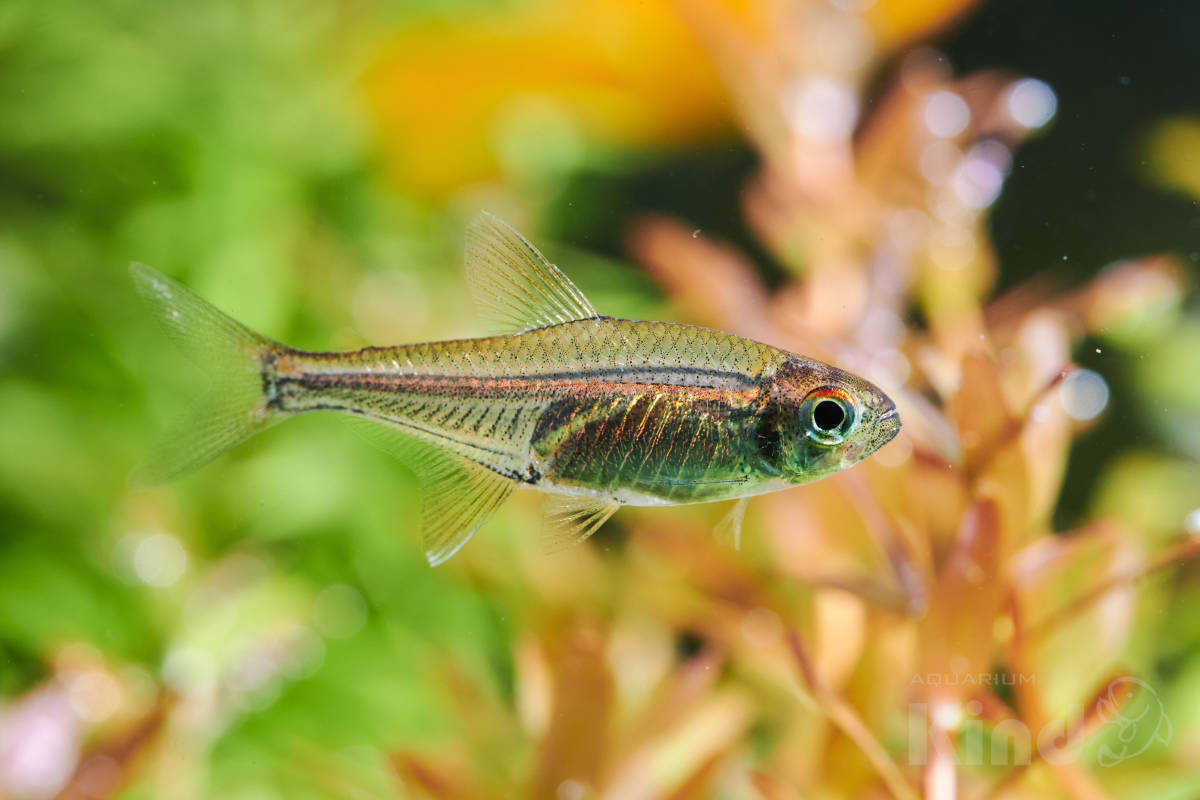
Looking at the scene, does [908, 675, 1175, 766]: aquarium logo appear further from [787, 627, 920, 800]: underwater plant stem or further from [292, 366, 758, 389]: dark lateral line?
[292, 366, 758, 389]: dark lateral line

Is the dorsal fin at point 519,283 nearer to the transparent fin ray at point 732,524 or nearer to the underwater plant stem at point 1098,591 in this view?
the transparent fin ray at point 732,524

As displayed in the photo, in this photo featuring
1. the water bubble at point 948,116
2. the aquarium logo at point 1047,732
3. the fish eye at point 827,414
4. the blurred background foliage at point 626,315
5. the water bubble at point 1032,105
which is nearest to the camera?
the fish eye at point 827,414

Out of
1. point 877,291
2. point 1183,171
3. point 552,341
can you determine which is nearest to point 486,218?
point 552,341

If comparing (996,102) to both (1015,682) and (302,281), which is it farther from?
(302,281)

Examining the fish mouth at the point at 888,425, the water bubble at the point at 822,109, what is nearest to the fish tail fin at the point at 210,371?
the fish mouth at the point at 888,425

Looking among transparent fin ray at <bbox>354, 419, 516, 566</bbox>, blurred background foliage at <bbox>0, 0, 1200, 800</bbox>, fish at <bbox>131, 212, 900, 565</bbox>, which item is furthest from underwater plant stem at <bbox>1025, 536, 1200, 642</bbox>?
transparent fin ray at <bbox>354, 419, 516, 566</bbox>

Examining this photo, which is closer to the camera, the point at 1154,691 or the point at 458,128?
the point at 1154,691
